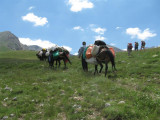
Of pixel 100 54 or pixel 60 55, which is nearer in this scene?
pixel 100 54

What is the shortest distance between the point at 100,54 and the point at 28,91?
5982mm

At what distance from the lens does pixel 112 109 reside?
4.77 m

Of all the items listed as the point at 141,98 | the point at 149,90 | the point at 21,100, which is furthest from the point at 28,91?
the point at 149,90

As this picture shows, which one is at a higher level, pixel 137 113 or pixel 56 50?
pixel 56 50

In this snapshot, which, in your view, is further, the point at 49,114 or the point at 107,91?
the point at 107,91

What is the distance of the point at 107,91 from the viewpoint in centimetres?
720

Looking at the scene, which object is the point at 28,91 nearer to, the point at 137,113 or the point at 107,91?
the point at 107,91

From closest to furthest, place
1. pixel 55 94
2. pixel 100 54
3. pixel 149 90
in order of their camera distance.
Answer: pixel 149 90 → pixel 55 94 → pixel 100 54

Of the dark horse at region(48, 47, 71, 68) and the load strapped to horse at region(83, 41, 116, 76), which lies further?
the dark horse at region(48, 47, 71, 68)

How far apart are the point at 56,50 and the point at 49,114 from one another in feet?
45.5

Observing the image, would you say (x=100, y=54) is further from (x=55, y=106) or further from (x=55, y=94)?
(x=55, y=106)

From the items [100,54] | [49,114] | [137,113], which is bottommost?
[49,114]

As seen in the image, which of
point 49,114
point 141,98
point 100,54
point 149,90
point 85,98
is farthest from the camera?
point 100,54

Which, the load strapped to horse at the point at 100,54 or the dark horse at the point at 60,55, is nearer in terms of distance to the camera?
the load strapped to horse at the point at 100,54
